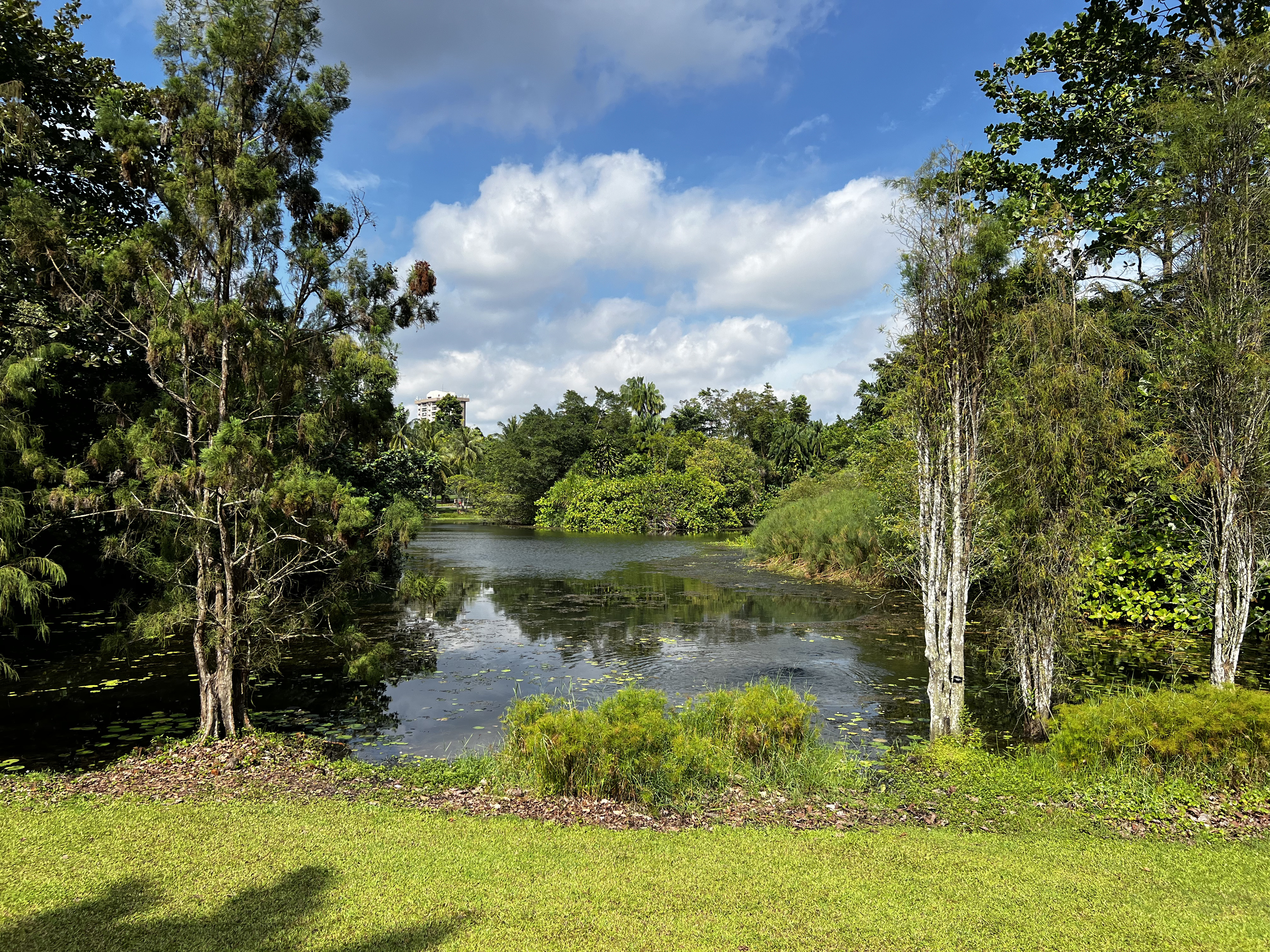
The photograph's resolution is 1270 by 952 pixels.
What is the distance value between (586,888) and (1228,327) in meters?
9.40

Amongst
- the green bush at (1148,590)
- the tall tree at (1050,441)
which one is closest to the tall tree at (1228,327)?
the tall tree at (1050,441)

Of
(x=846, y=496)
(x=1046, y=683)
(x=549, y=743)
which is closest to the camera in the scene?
(x=549, y=743)

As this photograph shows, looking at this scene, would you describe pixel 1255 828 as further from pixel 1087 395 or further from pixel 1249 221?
pixel 1249 221

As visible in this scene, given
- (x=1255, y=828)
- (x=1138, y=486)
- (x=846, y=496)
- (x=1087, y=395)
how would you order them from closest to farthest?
(x=1255, y=828) < (x=1087, y=395) < (x=1138, y=486) < (x=846, y=496)

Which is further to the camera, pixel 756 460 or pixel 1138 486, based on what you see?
pixel 756 460

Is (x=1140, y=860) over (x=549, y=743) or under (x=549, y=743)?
under

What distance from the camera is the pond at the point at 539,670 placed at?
393 inches

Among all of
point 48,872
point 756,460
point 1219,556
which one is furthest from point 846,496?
point 756,460

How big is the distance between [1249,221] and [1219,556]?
13.4 feet

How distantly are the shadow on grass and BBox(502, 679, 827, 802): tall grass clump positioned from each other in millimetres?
2419

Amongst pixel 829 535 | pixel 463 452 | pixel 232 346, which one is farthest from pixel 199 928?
pixel 463 452

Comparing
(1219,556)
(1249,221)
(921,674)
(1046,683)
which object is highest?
(1249,221)

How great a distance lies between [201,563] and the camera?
865cm

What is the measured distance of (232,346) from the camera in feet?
28.7
